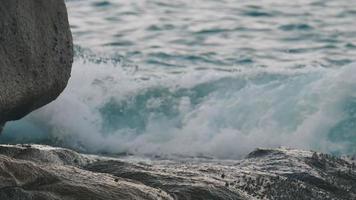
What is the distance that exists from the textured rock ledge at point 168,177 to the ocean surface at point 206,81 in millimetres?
4129

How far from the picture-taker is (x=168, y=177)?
7.25m

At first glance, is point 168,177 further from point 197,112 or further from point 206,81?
point 206,81

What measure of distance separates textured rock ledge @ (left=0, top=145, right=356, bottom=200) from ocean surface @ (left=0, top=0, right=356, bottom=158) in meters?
4.13

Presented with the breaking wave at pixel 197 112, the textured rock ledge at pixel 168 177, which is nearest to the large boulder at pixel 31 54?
Result: the textured rock ledge at pixel 168 177

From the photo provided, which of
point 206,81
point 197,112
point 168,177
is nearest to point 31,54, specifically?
point 168,177

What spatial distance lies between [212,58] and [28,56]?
37.9 ft

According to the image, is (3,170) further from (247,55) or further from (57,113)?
(247,55)

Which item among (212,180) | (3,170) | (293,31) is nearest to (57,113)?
(293,31)

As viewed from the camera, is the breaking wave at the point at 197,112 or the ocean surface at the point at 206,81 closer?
the breaking wave at the point at 197,112

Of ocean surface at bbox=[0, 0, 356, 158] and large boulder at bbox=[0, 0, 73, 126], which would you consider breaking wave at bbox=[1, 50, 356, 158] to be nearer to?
ocean surface at bbox=[0, 0, 356, 158]

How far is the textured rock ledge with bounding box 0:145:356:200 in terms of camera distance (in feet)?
20.5

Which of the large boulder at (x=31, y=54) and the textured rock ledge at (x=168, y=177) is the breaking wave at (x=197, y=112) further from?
the large boulder at (x=31, y=54)

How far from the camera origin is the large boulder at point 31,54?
6723 millimetres

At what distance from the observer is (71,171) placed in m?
6.65
